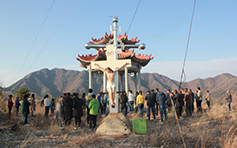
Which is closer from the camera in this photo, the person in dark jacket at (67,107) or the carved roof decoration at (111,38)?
the person in dark jacket at (67,107)

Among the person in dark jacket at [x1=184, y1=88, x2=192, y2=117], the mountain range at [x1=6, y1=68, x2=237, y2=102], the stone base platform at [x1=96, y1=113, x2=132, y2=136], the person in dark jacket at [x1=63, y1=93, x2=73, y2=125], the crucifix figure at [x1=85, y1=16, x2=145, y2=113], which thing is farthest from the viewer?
the mountain range at [x1=6, y1=68, x2=237, y2=102]

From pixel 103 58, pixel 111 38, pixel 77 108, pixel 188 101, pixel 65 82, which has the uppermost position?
pixel 65 82

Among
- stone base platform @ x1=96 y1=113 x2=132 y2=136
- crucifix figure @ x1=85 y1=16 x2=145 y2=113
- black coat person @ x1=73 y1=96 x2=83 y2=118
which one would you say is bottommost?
stone base platform @ x1=96 y1=113 x2=132 y2=136

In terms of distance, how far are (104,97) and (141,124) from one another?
5919mm

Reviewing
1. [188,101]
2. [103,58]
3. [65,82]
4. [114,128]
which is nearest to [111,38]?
[103,58]

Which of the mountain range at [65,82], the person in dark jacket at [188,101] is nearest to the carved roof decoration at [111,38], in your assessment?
the person in dark jacket at [188,101]

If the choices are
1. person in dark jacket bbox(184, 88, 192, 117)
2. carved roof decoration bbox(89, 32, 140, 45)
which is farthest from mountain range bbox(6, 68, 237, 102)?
person in dark jacket bbox(184, 88, 192, 117)

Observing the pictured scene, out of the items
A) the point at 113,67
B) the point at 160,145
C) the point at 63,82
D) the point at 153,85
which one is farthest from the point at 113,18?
the point at 63,82

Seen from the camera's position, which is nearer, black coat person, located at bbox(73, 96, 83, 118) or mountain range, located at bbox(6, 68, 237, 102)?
black coat person, located at bbox(73, 96, 83, 118)

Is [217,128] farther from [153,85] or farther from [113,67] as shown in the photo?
[153,85]

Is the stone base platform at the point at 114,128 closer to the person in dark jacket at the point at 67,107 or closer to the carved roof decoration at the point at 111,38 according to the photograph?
the person in dark jacket at the point at 67,107

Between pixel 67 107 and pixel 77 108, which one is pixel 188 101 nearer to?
pixel 77 108

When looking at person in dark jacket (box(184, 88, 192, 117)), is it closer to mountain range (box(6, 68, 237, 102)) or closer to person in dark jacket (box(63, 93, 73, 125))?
person in dark jacket (box(63, 93, 73, 125))

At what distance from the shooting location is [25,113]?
9.02 m
